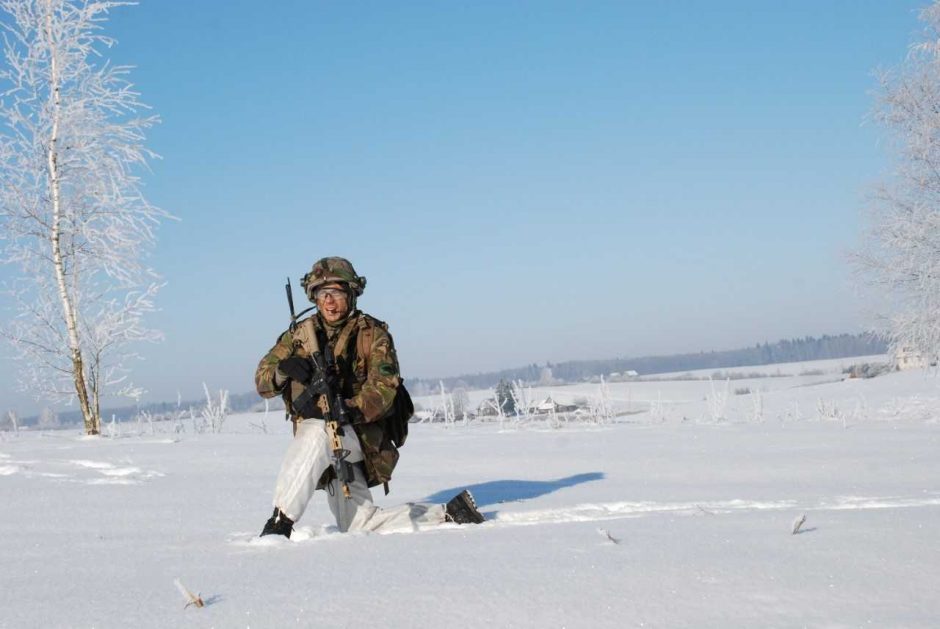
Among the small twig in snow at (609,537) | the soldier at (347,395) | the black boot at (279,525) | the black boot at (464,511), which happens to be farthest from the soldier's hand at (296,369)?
the small twig in snow at (609,537)

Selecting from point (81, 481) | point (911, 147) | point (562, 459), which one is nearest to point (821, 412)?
point (911, 147)

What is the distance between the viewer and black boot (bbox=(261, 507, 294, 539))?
11.3ft

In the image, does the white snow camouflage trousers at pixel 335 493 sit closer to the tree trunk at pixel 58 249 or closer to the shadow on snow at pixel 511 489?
the shadow on snow at pixel 511 489

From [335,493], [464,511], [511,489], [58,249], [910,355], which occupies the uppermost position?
[58,249]

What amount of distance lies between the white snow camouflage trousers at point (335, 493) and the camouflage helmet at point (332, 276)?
740 mm

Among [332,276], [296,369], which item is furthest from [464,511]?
[332,276]

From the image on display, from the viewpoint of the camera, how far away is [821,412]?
43.7 feet

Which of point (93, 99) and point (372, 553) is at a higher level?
point (93, 99)

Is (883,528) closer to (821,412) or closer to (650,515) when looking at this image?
(650,515)

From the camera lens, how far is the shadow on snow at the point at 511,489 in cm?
522

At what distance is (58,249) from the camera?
11.1m

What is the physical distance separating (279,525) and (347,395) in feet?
2.71

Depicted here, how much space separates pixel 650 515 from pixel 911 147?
1348 centimetres

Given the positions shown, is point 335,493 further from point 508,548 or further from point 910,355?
point 910,355
